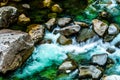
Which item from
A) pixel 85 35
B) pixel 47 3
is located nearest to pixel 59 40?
pixel 85 35

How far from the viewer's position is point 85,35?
→ 21.9 ft

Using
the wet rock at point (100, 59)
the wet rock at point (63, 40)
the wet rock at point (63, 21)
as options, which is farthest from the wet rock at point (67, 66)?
the wet rock at point (63, 21)

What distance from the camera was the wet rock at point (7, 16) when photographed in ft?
23.4

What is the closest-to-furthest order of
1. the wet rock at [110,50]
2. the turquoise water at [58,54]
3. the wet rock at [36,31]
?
the turquoise water at [58,54], the wet rock at [110,50], the wet rock at [36,31]

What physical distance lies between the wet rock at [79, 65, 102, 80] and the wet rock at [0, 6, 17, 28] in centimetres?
241

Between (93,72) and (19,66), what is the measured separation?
57.9 inches

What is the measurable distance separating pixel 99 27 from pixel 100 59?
102 centimetres

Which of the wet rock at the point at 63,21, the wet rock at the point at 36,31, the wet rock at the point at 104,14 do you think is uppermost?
the wet rock at the point at 104,14

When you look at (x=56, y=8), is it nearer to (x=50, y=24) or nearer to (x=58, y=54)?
(x=50, y=24)

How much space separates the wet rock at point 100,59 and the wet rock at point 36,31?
1371 millimetres

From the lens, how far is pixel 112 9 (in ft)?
24.8

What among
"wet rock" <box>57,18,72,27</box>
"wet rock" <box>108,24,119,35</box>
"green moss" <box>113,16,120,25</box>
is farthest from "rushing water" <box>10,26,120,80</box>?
"green moss" <box>113,16,120,25</box>

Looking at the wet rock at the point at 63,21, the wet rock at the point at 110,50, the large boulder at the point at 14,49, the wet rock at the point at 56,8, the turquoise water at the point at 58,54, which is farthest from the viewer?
the wet rock at the point at 56,8

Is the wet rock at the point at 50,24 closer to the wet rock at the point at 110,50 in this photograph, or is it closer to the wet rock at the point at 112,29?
the wet rock at the point at 112,29
